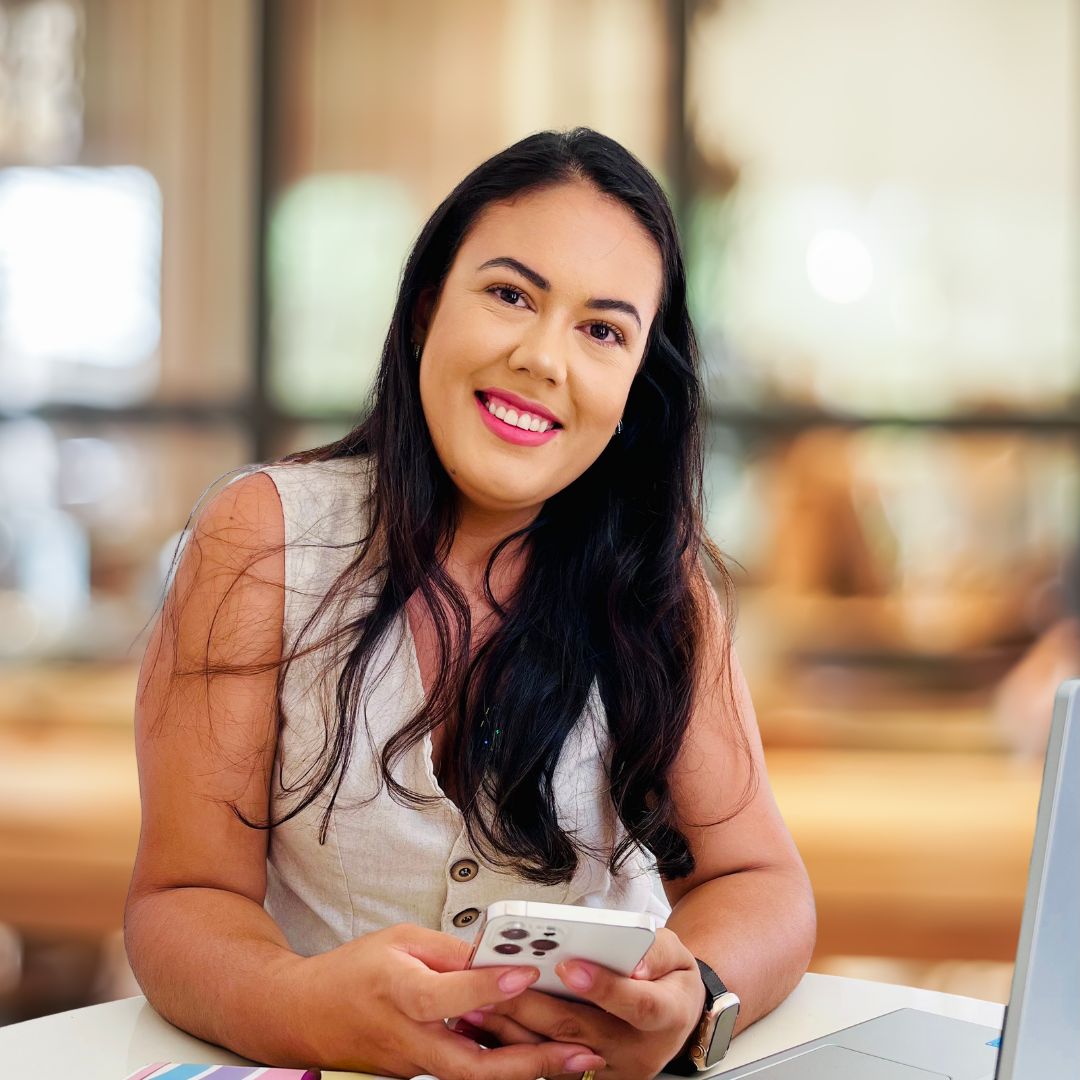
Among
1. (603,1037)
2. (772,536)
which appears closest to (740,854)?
(603,1037)

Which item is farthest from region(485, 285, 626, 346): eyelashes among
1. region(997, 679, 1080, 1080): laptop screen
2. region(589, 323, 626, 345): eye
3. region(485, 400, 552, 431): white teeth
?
region(997, 679, 1080, 1080): laptop screen

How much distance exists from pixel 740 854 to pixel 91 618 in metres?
2.99

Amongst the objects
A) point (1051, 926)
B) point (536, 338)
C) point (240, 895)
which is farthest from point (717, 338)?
point (1051, 926)

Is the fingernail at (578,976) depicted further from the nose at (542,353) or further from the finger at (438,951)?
the nose at (542,353)

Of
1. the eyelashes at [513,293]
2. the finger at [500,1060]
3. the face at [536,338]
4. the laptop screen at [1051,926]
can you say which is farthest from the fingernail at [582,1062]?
the eyelashes at [513,293]

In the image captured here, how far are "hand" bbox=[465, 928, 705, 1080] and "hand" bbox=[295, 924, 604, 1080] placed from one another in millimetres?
13

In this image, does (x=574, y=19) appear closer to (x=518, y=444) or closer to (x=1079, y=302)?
(x=1079, y=302)

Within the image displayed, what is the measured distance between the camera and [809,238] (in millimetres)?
3865

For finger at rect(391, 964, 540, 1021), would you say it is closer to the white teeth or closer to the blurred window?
the white teeth

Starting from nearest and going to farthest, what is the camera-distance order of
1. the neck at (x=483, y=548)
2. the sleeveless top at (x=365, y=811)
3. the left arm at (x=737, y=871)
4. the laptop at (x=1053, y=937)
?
the laptop at (x=1053, y=937), the left arm at (x=737, y=871), the sleeveless top at (x=365, y=811), the neck at (x=483, y=548)

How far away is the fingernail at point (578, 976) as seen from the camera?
3.21ft

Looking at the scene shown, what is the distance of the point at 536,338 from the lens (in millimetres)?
1393

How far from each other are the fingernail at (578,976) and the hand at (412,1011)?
0.02m

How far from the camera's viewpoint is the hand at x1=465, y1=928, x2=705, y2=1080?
1.01 m
